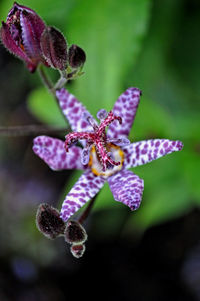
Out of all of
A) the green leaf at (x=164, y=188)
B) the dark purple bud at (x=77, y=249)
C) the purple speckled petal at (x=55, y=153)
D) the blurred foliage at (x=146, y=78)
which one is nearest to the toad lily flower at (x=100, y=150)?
the purple speckled petal at (x=55, y=153)

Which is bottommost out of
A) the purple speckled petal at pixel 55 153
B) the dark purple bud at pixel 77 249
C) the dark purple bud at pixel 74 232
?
the dark purple bud at pixel 77 249

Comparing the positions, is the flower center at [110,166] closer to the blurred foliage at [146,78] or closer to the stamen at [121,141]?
the stamen at [121,141]

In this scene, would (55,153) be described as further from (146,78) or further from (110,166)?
(146,78)

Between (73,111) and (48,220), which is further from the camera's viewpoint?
(73,111)

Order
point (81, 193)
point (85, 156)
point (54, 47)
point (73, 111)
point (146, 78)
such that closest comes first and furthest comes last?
point (54, 47) → point (81, 193) → point (85, 156) → point (73, 111) → point (146, 78)

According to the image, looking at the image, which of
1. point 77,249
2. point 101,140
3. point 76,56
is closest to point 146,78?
point 101,140

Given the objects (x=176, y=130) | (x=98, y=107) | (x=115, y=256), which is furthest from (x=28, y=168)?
(x=176, y=130)

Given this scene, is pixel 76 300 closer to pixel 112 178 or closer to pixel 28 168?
pixel 28 168
